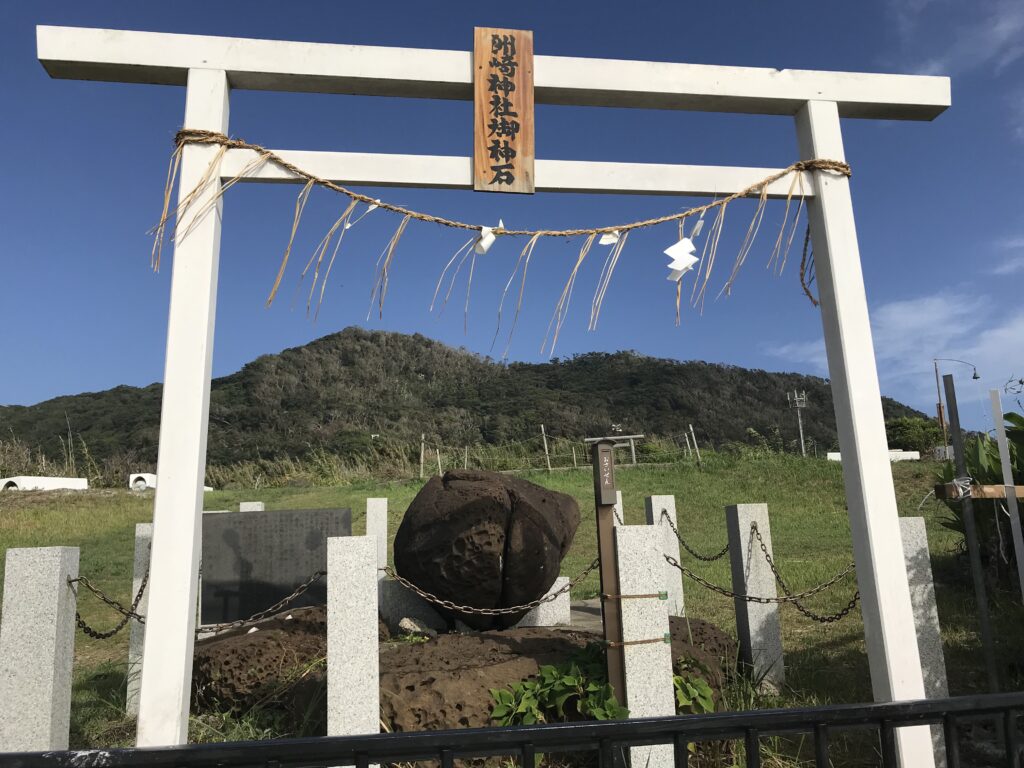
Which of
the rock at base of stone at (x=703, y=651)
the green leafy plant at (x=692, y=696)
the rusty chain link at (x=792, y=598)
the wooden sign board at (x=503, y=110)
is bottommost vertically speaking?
the green leafy plant at (x=692, y=696)

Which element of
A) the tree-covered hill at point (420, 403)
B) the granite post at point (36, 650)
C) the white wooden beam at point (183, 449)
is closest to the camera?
the white wooden beam at point (183, 449)

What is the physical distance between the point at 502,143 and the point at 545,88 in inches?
15.5

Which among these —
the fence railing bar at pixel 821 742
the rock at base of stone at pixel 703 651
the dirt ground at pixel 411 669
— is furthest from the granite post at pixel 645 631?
the fence railing bar at pixel 821 742

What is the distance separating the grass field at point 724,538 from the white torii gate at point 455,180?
1610 mm

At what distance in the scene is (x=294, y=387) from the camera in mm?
42188

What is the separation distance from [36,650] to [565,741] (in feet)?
11.7

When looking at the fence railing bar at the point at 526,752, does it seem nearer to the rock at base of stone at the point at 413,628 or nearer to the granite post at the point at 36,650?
the granite post at the point at 36,650

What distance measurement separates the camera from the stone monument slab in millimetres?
5965

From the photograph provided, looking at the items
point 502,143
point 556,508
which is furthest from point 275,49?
point 556,508

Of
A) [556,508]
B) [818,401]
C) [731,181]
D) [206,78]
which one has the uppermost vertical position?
[818,401]

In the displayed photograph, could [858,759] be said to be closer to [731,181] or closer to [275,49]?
[731,181]

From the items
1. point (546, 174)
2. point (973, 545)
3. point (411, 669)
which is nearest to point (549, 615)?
point (411, 669)

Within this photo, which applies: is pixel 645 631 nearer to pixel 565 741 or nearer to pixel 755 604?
pixel 755 604

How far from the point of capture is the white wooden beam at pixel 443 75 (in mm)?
3217
